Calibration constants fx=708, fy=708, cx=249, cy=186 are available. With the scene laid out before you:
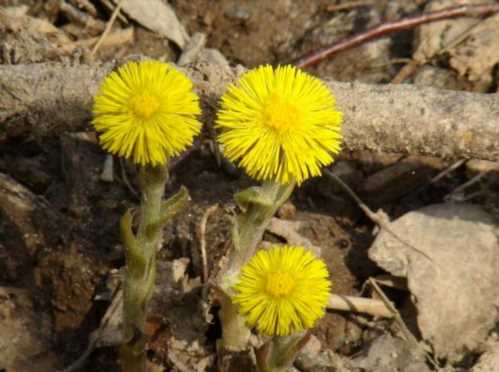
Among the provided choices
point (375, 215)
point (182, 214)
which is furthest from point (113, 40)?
point (375, 215)

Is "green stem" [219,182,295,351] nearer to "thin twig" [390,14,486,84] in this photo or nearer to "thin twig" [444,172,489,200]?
"thin twig" [444,172,489,200]

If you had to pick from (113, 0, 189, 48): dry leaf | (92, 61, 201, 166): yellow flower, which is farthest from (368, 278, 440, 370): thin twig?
(113, 0, 189, 48): dry leaf

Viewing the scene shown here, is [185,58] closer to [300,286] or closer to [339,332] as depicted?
[339,332]

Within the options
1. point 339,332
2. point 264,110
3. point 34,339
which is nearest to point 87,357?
point 34,339

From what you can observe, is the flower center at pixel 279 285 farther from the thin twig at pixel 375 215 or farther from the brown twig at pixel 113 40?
the brown twig at pixel 113 40

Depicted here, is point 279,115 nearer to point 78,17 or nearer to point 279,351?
point 279,351

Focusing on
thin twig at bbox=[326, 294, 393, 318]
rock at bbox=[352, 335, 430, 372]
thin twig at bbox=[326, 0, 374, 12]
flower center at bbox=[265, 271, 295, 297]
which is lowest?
rock at bbox=[352, 335, 430, 372]

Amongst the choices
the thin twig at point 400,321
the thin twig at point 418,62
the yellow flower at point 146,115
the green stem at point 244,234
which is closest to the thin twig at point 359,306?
the thin twig at point 400,321
